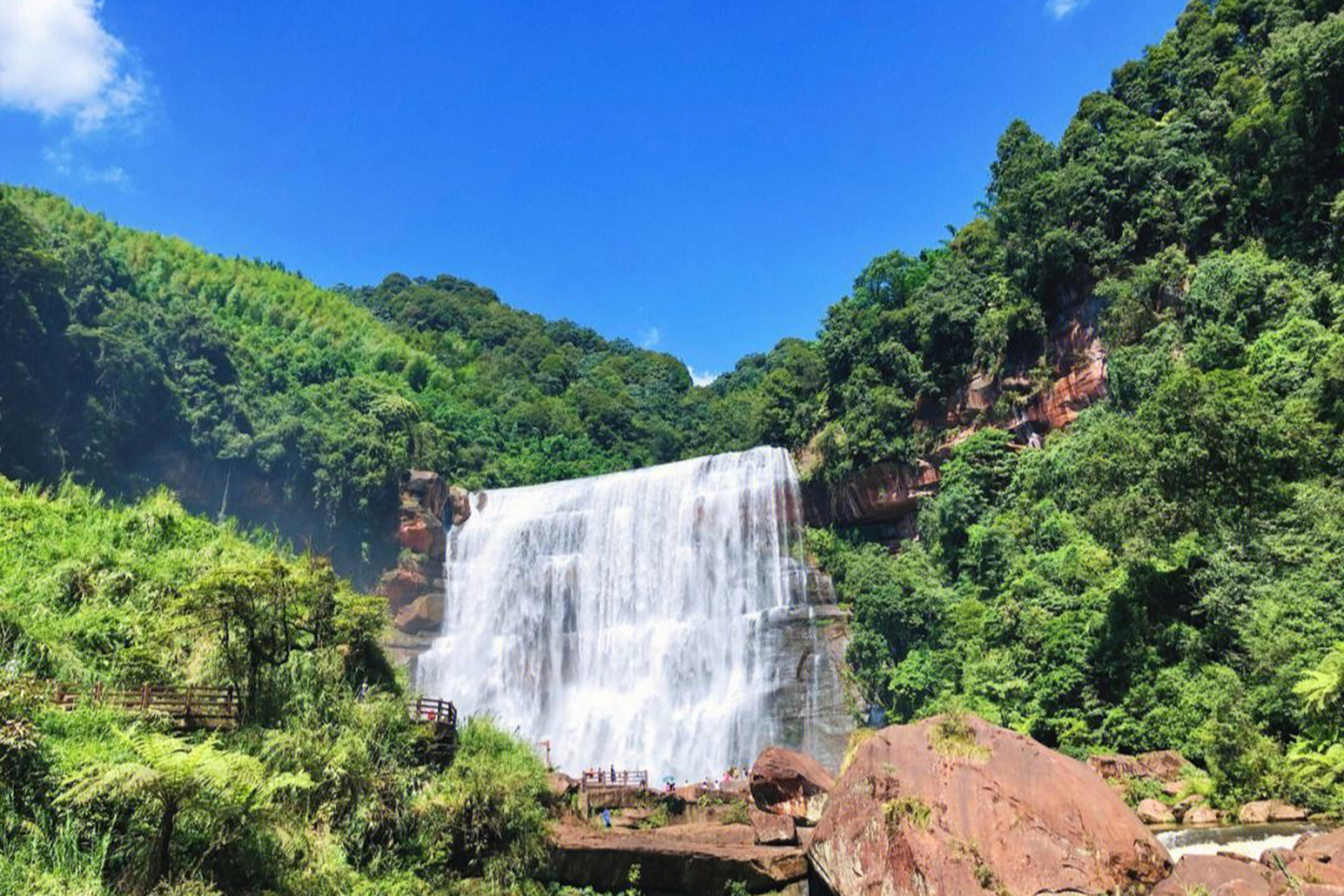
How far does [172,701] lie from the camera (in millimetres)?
12766

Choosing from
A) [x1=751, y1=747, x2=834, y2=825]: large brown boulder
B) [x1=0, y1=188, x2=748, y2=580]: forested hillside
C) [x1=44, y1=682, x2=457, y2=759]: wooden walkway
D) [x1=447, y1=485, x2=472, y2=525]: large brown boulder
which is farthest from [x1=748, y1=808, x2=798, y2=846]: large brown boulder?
[x1=0, y1=188, x2=748, y2=580]: forested hillside

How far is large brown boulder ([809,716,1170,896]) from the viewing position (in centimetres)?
981

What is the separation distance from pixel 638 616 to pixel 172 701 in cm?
1956

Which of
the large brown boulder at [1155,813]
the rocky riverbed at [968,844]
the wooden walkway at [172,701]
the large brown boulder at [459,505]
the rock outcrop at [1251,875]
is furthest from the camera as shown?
the large brown boulder at [459,505]

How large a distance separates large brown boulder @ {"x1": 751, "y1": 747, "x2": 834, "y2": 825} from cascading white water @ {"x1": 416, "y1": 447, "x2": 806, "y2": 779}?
879cm

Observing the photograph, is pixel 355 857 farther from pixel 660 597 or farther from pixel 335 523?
pixel 335 523

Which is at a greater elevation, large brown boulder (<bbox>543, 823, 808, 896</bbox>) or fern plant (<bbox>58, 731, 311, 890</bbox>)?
fern plant (<bbox>58, 731, 311, 890</bbox>)

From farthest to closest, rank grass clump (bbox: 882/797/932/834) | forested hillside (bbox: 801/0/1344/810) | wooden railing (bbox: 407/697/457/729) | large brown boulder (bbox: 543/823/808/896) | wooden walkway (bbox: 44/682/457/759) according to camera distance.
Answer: wooden railing (bbox: 407/697/457/729) < forested hillside (bbox: 801/0/1344/810) < large brown boulder (bbox: 543/823/808/896) < wooden walkway (bbox: 44/682/457/759) < grass clump (bbox: 882/797/932/834)

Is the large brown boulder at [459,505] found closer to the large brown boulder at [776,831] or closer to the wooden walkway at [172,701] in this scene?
the wooden walkway at [172,701]

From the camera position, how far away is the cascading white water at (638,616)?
1101 inches

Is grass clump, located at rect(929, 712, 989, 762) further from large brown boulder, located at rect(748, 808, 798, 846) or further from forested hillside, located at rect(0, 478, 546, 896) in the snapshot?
forested hillside, located at rect(0, 478, 546, 896)

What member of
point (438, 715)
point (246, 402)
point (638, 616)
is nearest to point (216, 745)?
point (438, 715)

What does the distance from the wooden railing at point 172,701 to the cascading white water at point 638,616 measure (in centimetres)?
1627

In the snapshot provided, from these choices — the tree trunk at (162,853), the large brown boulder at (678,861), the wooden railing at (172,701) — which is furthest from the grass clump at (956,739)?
the wooden railing at (172,701)
